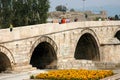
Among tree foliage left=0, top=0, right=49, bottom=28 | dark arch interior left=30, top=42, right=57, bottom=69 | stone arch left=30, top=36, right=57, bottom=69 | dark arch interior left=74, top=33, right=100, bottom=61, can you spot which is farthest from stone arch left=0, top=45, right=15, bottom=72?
tree foliage left=0, top=0, right=49, bottom=28

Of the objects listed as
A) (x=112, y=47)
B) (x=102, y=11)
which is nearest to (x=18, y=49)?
(x=112, y=47)

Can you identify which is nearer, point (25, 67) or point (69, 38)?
point (25, 67)

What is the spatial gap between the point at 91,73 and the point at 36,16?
82.7 ft

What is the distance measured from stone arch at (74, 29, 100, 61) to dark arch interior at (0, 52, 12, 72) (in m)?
14.6

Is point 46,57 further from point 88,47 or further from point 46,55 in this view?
point 88,47

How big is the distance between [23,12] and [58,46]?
15674mm

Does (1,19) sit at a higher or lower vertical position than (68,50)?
higher

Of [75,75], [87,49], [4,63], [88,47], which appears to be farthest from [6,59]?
[88,47]

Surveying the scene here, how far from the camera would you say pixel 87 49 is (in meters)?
40.4

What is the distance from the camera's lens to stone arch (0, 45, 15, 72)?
24194 mm

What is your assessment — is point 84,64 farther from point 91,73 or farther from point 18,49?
point 91,73

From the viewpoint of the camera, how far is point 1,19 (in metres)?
46.6

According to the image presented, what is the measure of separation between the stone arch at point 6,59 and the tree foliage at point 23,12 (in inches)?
760

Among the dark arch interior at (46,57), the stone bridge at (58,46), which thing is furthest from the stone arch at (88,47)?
the dark arch interior at (46,57)
